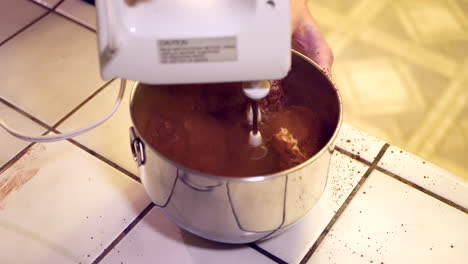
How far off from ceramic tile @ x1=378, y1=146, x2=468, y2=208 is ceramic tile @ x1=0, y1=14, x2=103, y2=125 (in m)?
0.41

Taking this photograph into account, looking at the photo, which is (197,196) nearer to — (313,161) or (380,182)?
(313,161)

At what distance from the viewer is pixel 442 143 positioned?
962mm

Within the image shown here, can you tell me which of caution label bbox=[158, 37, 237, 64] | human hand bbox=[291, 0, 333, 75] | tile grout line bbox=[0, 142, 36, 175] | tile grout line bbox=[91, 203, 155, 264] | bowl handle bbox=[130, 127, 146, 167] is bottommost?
tile grout line bbox=[91, 203, 155, 264]

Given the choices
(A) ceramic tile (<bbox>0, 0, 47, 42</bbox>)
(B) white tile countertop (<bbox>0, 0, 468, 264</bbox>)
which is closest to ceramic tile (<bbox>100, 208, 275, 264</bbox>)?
(B) white tile countertop (<bbox>0, 0, 468, 264</bbox>)

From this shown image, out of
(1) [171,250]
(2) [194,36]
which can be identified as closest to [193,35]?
(2) [194,36]

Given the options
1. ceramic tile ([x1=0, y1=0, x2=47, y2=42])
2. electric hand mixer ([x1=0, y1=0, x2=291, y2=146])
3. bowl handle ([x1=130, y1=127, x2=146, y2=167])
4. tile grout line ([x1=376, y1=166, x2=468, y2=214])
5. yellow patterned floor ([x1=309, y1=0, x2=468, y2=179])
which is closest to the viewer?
electric hand mixer ([x1=0, y1=0, x2=291, y2=146])

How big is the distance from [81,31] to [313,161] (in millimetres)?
519

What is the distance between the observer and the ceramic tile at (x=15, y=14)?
830 millimetres

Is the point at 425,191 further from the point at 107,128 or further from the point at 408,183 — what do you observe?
the point at 107,128

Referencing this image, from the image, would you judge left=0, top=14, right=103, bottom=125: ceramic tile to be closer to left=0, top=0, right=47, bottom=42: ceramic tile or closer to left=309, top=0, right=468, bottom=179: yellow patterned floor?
left=0, top=0, right=47, bottom=42: ceramic tile

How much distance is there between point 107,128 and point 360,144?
32 cm

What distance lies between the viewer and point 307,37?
0.75 metres

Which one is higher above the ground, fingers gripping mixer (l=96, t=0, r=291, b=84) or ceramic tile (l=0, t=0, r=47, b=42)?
fingers gripping mixer (l=96, t=0, r=291, b=84)

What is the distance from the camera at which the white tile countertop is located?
571 mm
